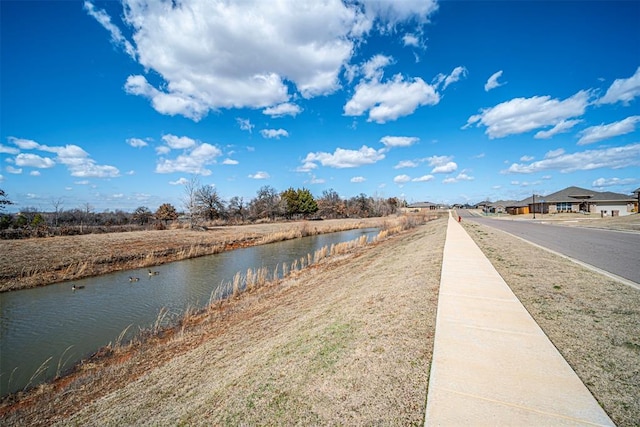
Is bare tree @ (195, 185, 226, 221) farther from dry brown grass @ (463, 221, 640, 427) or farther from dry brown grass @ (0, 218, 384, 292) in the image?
dry brown grass @ (463, 221, 640, 427)

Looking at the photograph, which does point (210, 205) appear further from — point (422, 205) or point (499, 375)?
point (422, 205)

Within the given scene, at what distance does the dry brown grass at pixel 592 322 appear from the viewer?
10.3 feet

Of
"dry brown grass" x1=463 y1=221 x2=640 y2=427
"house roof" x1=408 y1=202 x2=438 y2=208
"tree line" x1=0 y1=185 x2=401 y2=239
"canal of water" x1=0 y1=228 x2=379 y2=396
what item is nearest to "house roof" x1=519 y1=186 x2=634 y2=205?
"tree line" x1=0 y1=185 x2=401 y2=239

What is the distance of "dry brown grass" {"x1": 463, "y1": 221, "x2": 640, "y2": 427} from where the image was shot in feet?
10.3

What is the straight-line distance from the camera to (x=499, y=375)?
3.40 metres

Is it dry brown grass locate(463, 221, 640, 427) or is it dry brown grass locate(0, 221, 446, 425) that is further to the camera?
dry brown grass locate(0, 221, 446, 425)

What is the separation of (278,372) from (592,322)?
5.51 metres

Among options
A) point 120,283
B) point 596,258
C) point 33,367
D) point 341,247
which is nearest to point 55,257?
point 120,283

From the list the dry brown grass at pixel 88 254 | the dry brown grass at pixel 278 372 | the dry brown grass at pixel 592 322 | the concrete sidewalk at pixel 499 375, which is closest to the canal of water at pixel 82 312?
the dry brown grass at pixel 88 254

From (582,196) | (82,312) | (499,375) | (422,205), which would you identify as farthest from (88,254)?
(422,205)

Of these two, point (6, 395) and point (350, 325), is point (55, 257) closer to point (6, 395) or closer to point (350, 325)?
point (6, 395)

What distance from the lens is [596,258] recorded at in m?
10.3

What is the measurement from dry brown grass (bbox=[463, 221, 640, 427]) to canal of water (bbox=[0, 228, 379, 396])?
1116 centimetres

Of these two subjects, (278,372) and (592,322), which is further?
(592,322)
